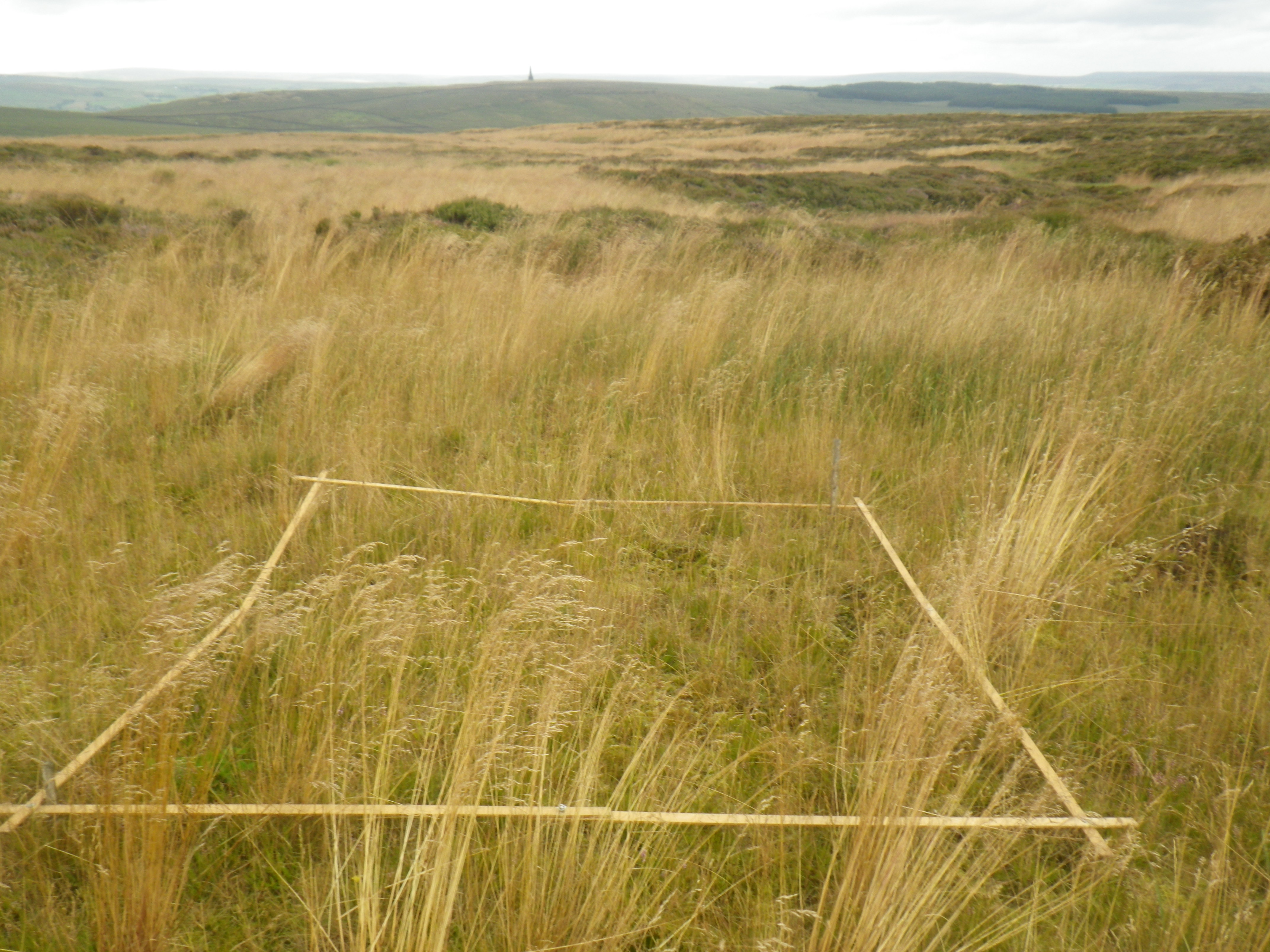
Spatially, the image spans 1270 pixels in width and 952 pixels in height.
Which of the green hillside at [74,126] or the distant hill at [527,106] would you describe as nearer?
the green hillside at [74,126]

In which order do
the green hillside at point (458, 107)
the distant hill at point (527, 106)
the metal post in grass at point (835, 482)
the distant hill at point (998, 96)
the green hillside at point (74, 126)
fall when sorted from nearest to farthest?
1. the metal post in grass at point (835, 482)
2. the green hillside at point (74, 126)
3. the distant hill at point (527, 106)
4. the green hillside at point (458, 107)
5. the distant hill at point (998, 96)

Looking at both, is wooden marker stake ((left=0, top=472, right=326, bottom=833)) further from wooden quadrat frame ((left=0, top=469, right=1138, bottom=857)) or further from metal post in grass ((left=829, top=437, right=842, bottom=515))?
metal post in grass ((left=829, top=437, right=842, bottom=515))

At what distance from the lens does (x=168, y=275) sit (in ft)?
24.4

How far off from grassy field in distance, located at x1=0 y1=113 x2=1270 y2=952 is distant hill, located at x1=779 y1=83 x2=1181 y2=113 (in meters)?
138

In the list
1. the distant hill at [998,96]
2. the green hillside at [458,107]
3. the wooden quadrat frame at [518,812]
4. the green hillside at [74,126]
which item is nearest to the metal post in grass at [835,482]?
the wooden quadrat frame at [518,812]

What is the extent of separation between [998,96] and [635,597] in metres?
181

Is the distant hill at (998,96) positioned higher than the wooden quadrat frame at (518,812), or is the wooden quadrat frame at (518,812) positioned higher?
the distant hill at (998,96)

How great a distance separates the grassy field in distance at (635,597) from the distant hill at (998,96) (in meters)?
138

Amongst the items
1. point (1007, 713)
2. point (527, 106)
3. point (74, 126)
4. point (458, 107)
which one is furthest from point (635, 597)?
point (527, 106)

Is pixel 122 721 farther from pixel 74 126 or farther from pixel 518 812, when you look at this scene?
pixel 74 126

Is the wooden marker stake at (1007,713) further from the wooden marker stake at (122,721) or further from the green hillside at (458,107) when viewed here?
the green hillside at (458,107)

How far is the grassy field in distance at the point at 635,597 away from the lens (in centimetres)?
188

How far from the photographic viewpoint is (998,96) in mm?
154375

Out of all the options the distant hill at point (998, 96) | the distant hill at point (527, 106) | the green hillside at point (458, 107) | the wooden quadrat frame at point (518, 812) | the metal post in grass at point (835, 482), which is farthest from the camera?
the distant hill at point (998, 96)
